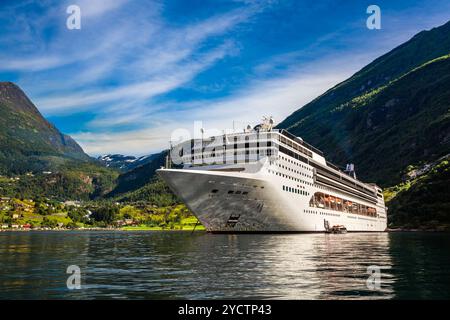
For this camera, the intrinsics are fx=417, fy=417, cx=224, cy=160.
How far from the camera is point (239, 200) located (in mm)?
65375

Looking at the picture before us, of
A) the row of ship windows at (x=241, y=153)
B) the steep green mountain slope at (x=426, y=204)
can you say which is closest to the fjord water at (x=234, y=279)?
the row of ship windows at (x=241, y=153)

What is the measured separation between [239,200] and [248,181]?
133 inches

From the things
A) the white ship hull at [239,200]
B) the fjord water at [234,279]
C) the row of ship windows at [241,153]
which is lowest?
the fjord water at [234,279]

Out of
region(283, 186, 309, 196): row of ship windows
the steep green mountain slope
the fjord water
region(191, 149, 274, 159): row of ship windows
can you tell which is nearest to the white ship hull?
region(283, 186, 309, 196): row of ship windows

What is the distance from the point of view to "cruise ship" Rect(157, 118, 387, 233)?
6312 centimetres

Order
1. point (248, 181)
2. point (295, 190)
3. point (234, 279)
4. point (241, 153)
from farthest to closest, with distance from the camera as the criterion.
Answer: point (295, 190), point (241, 153), point (248, 181), point (234, 279)

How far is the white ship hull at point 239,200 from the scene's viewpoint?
61969 millimetres

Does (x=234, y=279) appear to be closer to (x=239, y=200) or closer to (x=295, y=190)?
(x=239, y=200)

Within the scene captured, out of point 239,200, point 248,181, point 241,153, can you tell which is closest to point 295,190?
point 241,153

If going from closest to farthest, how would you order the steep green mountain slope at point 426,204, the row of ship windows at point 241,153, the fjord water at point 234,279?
the fjord water at point 234,279 → the row of ship windows at point 241,153 → the steep green mountain slope at point 426,204

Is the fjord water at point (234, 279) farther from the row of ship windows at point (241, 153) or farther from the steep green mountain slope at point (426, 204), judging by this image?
the steep green mountain slope at point (426, 204)

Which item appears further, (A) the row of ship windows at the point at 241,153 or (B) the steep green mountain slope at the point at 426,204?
(B) the steep green mountain slope at the point at 426,204
